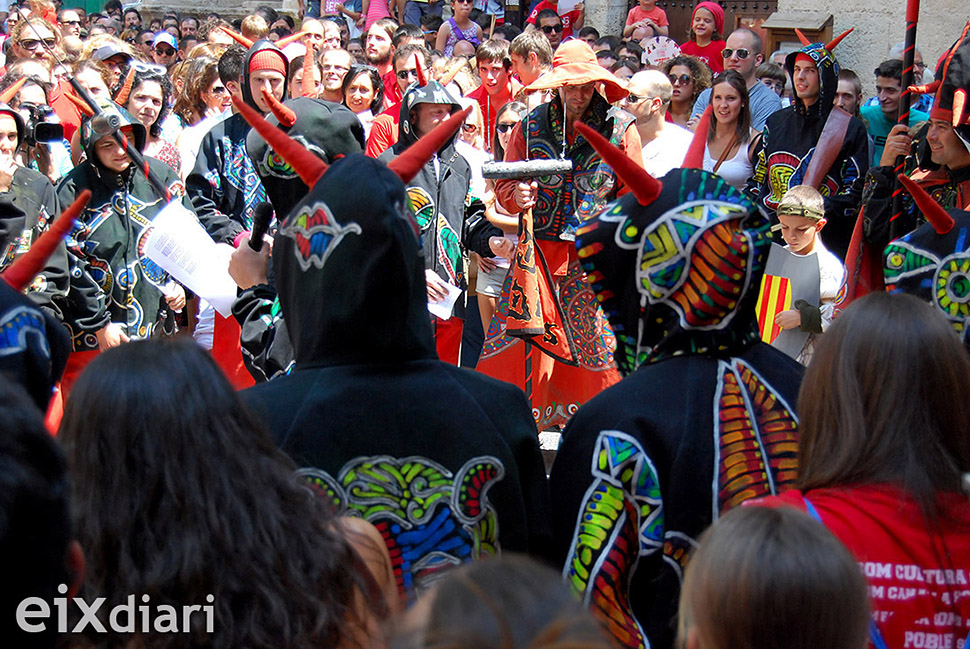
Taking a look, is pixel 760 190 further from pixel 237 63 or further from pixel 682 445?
pixel 682 445

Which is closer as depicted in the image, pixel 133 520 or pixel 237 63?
pixel 133 520

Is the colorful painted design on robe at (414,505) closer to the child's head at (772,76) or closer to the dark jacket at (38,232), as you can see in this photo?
the dark jacket at (38,232)

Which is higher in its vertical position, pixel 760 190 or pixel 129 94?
pixel 129 94

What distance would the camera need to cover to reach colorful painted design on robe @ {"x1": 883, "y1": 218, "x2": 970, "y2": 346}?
334 cm

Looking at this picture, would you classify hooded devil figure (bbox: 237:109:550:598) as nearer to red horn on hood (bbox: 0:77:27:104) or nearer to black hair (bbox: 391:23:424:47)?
red horn on hood (bbox: 0:77:27:104)

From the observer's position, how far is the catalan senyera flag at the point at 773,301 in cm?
510

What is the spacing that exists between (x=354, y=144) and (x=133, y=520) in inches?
90.0

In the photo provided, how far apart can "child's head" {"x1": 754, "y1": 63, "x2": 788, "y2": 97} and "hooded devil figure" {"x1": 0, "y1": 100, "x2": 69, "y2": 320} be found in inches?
207

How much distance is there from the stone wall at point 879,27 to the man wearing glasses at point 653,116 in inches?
119

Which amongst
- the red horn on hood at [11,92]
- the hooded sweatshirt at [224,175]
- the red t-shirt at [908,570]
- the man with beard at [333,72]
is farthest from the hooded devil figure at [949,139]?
the red horn on hood at [11,92]

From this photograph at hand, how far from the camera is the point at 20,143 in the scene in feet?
17.8

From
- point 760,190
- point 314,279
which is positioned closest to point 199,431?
point 314,279

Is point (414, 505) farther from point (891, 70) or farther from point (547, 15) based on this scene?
point (547, 15)

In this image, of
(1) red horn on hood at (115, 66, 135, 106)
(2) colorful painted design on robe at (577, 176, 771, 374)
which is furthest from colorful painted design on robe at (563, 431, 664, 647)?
(1) red horn on hood at (115, 66, 135, 106)
